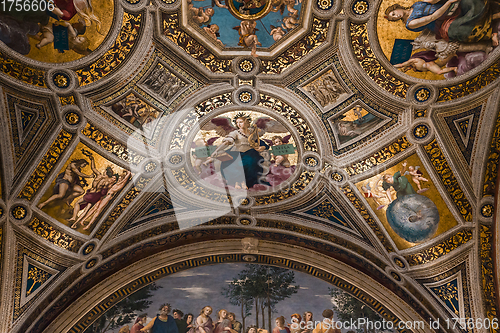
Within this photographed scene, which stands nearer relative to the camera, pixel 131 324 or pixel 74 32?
pixel 74 32

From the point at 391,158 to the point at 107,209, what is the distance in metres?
7.92

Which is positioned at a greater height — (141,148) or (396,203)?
(141,148)

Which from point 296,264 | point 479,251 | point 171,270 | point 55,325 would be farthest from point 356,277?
point 55,325

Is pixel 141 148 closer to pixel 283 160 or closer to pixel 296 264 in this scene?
pixel 283 160

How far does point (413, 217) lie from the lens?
43.5 feet

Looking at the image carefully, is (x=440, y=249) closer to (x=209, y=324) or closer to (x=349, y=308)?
(x=349, y=308)

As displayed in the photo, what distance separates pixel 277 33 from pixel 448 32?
12.7ft

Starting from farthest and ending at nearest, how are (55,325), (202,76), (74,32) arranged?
(55,325), (202,76), (74,32)

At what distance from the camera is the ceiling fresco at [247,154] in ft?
36.6

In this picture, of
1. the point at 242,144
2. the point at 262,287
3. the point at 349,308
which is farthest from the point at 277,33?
the point at 349,308

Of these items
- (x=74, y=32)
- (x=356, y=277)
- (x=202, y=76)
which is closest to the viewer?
(x=74, y=32)

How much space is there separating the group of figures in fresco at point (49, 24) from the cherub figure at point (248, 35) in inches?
129

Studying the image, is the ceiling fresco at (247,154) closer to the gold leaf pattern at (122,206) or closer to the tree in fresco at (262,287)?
the gold leaf pattern at (122,206)

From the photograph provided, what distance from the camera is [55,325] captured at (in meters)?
13.4
